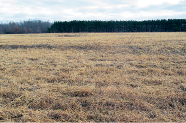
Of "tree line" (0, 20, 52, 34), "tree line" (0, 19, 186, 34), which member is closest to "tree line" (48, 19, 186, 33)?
"tree line" (0, 19, 186, 34)

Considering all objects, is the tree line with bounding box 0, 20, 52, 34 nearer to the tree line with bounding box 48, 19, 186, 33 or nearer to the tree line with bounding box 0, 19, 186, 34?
the tree line with bounding box 0, 19, 186, 34

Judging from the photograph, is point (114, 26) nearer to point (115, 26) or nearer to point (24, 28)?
point (115, 26)

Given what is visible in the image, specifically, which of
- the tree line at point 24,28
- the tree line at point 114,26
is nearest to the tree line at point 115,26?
the tree line at point 114,26

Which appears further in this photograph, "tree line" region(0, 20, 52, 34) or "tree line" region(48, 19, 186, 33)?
"tree line" region(0, 20, 52, 34)

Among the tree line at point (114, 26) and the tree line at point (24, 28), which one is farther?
the tree line at point (24, 28)

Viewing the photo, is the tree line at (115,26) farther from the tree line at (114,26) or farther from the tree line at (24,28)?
the tree line at (24,28)

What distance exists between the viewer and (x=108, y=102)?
13.9 feet

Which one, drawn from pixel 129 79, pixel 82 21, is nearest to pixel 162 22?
pixel 82 21

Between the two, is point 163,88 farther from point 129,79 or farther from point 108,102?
point 108,102

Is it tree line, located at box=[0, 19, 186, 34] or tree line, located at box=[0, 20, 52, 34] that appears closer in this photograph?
tree line, located at box=[0, 19, 186, 34]

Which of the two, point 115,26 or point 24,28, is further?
point 24,28

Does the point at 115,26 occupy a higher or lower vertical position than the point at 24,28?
lower

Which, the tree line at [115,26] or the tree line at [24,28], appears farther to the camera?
the tree line at [24,28]

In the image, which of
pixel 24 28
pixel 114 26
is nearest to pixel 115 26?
pixel 114 26
